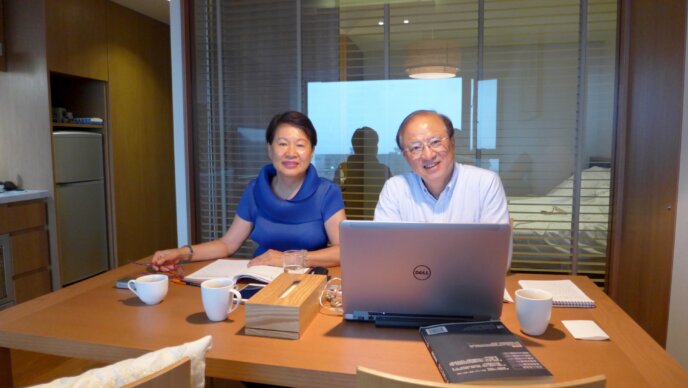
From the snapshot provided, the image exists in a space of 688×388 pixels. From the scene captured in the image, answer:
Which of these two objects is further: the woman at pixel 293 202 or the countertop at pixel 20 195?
the countertop at pixel 20 195

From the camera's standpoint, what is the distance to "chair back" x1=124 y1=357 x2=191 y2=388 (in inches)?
25.8

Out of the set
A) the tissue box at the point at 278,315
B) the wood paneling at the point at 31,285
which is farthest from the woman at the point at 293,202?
the wood paneling at the point at 31,285

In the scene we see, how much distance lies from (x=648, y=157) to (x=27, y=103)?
406 centimetres

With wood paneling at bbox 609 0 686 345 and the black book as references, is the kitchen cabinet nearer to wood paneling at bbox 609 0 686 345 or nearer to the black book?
the black book

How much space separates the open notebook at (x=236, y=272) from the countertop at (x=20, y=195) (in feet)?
7.58

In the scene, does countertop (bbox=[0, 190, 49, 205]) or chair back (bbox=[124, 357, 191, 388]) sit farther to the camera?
countertop (bbox=[0, 190, 49, 205])

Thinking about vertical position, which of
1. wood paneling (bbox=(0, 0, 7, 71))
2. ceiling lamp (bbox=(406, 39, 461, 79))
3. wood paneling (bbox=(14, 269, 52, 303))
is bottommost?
wood paneling (bbox=(14, 269, 52, 303))

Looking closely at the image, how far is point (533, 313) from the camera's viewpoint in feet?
3.46

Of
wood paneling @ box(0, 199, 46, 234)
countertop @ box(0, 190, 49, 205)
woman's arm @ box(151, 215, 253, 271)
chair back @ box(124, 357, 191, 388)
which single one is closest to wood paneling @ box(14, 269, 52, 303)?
wood paneling @ box(0, 199, 46, 234)

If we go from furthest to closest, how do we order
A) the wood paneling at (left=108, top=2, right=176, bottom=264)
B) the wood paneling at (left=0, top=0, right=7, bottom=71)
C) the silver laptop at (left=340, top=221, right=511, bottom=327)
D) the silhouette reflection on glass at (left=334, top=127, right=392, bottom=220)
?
1. the wood paneling at (left=108, top=2, right=176, bottom=264)
2. the wood paneling at (left=0, top=0, right=7, bottom=71)
3. the silhouette reflection on glass at (left=334, top=127, right=392, bottom=220)
4. the silver laptop at (left=340, top=221, right=511, bottom=327)

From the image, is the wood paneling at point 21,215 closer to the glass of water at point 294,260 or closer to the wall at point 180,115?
the wall at point 180,115

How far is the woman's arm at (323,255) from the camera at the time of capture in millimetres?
1642

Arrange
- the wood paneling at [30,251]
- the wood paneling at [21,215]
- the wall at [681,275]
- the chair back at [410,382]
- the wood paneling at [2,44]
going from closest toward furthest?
the chair back at [410,382] < the wall at [681,275] < the wood paneling at [21,215] < the wood paneling at [30,251] < the wood paneling at [2,44]

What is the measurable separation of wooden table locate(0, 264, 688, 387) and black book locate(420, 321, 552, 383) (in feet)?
0.11
